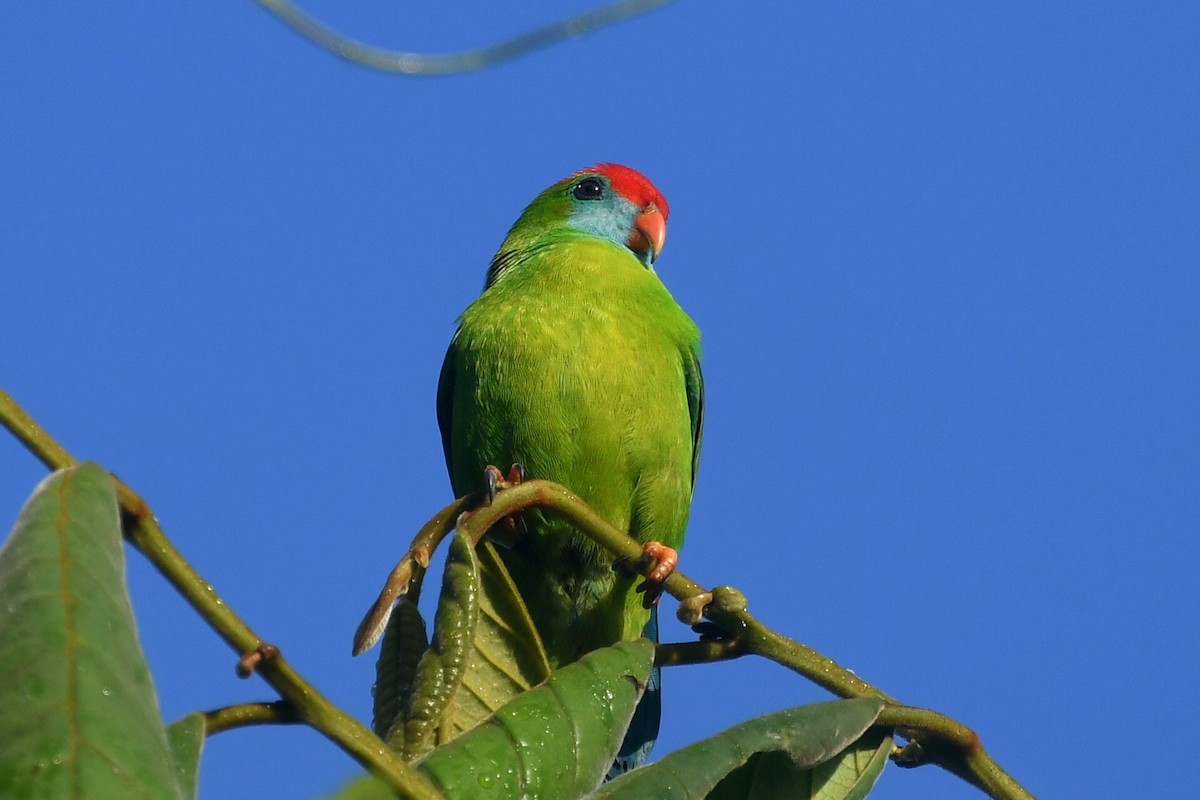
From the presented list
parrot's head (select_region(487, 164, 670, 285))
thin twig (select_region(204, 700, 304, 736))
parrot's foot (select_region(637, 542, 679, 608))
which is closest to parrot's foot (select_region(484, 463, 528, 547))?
parrot's foot (select_region(637, 542, 679, 608))

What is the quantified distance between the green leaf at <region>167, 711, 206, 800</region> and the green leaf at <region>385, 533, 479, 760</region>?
0.38m

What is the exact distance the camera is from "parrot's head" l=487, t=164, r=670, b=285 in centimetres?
498

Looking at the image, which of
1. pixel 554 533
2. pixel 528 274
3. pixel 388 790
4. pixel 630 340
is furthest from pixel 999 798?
pixel 528 274

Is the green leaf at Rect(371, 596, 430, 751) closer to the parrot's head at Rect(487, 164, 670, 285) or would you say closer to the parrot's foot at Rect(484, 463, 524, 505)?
the parrot's foot at Rect(484, 463, 524, 505)

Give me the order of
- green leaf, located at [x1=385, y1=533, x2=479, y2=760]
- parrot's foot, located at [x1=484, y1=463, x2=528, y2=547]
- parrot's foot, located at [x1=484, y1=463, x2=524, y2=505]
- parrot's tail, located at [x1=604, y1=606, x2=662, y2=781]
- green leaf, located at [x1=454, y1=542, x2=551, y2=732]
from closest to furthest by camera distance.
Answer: green leaf, located at [x1=385, y1=533, x2=479, y2=760] < green leaf, located at [x1=454, y1=542, x2=551, y2=732] < parrot's foot, located at [x1=484, y1=463, x2=524, y2=505] < parrot's foot, located at [x1=484, y1=463, x2=528, y2=547] < parrot's tail, located at [x1=604, y1=606, x2=662, y2=781]

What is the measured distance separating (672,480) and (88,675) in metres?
2.93

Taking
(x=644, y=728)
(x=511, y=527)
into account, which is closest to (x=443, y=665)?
(x=511, y=527)

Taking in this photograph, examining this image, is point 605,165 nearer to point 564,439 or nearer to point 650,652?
point 564,439

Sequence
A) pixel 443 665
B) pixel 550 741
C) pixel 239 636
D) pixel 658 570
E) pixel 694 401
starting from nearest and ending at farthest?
pixel 239 636
pixel 550 741
pixel 443 665
pixel 658 570
pixel 694 401

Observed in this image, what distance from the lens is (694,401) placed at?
4.37 m

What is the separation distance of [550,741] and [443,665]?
10.6 inches

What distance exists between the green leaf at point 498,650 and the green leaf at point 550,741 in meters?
0.22

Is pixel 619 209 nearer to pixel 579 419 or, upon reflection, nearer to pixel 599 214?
pixel 599 214

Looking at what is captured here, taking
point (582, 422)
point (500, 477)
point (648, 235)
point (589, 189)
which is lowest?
point (500, 477)
